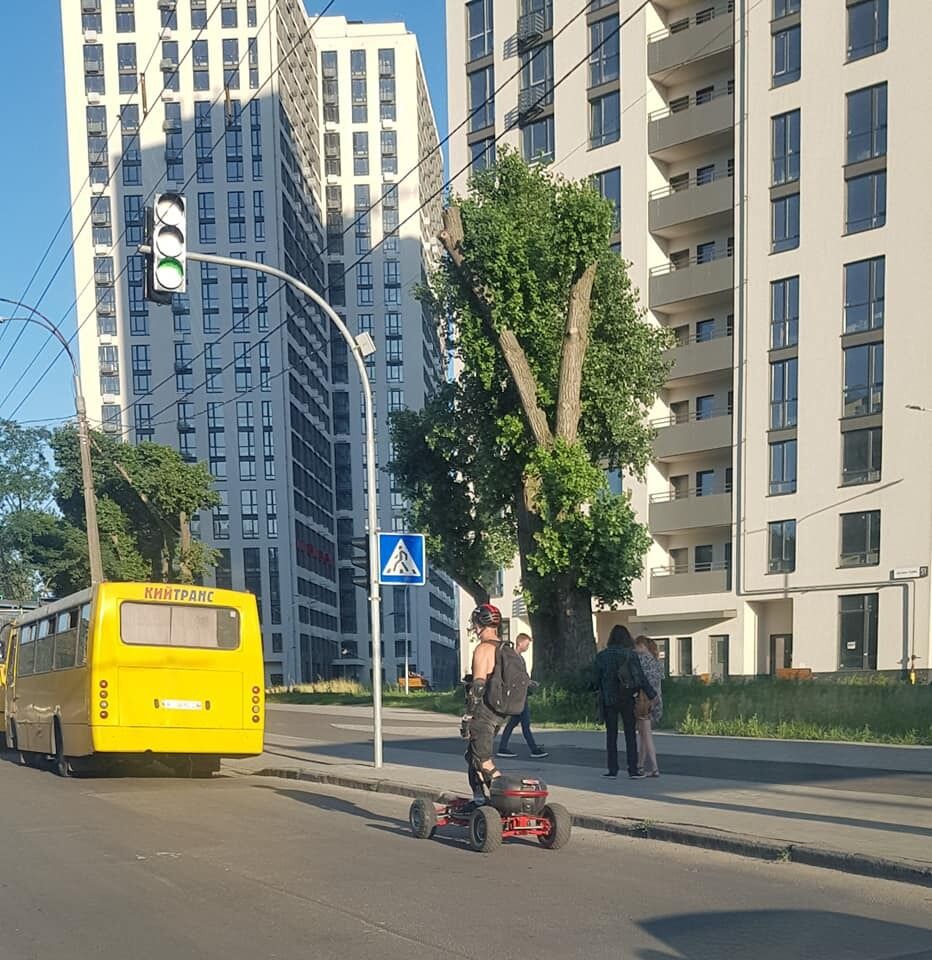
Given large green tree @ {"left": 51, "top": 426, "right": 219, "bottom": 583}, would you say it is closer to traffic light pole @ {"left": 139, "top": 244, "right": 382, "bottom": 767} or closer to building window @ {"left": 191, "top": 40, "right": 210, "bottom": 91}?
traffic light pole @ {"left": 139, "top": 244, "right": 382, "bottom": 767}

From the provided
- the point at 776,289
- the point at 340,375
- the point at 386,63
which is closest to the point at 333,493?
the point at 340,375

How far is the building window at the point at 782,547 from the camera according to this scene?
144 feet

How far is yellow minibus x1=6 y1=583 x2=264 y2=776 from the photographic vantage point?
610 inches

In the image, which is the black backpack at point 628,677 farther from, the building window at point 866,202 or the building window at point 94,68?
the building window at point 94,68

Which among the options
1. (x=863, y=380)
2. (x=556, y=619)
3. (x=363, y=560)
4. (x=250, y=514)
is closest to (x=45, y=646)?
(x=363, y=560)

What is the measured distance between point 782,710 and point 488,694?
13552mm

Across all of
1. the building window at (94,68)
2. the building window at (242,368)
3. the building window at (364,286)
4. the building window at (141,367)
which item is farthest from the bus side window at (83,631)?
the building window at (364,286)

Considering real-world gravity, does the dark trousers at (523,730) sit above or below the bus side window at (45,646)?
below

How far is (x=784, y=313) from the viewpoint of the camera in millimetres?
44719

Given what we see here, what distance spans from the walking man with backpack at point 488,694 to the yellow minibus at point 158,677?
7021mm

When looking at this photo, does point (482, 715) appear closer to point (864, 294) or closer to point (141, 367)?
point (864, 294)

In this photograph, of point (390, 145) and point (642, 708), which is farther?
point (390, 145)

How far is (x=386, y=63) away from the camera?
117875mm

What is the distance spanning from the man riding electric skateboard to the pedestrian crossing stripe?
5.87 meters
